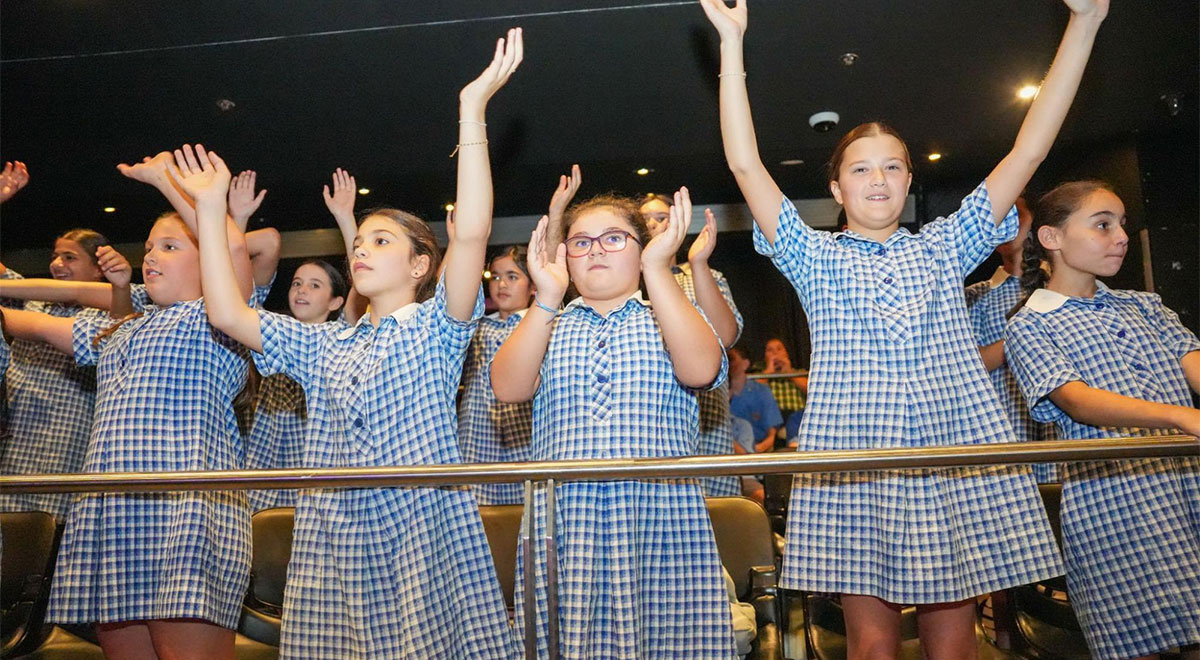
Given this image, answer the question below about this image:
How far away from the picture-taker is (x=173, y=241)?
253 cm

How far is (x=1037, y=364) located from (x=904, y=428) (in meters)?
0.52

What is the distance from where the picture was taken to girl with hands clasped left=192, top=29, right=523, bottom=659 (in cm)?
183

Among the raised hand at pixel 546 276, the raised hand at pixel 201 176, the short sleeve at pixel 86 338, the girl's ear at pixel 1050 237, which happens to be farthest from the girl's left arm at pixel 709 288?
the short sleeve at pixel 86 338

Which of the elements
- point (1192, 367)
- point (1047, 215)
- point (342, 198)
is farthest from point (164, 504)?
point (1192, 367)

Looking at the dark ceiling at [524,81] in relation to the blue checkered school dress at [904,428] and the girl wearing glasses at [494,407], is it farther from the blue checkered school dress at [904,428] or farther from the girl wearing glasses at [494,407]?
the blue checkered school dress at [904,428]

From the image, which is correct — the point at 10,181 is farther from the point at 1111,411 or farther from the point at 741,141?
the point at 1111,411

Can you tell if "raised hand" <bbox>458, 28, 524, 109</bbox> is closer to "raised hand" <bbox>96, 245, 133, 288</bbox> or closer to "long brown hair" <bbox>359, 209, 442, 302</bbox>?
"long brown hair" <bbox>359, 209, 442, 302</bbox>

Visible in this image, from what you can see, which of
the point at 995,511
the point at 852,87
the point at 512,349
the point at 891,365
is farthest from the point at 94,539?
the point at 852,87

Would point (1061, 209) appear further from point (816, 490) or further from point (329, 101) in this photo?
point (329, 101)

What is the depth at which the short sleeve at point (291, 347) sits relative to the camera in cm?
213

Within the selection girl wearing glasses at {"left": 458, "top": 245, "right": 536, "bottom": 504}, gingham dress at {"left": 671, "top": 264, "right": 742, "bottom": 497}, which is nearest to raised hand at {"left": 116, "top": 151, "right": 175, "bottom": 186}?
girl wearing glasses at {"left": 458, "top": 245, "right": 536, "bottom": 504}

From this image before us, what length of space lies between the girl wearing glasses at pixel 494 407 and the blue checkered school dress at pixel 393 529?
1391 mm

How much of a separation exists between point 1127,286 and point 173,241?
7.40 m

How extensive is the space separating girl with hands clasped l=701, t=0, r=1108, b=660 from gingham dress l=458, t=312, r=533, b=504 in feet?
5.99
